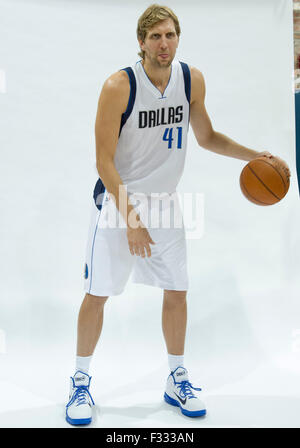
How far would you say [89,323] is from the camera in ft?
8.76

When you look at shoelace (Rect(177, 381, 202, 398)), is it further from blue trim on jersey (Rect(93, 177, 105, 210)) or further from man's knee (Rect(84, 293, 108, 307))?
blue trim on jersey (Rect(93, 177, 105, 210))

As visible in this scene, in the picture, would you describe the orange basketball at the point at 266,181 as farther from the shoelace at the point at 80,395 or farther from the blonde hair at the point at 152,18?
the shoelace at the point at 80,395

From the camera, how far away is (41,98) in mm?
3908

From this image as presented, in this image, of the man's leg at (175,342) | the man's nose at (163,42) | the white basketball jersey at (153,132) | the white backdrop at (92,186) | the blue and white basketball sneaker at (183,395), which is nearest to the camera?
the man's nose at (163,42)

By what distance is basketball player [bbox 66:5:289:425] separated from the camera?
243 cm

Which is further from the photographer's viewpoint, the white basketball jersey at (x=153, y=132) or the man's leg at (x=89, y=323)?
the man's leg at (x=89, y=323)

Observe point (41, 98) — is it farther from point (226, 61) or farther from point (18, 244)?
point (226, 61)

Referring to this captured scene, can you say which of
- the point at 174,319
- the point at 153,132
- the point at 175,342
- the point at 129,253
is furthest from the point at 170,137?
the point at 175,342

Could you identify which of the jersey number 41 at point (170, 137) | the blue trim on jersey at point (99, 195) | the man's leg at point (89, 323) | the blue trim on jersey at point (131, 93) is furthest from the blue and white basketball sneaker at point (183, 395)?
the blue trim on jersey at point (131, 93)

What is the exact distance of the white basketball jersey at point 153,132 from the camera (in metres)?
2.50

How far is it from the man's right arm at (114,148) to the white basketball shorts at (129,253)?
17cm

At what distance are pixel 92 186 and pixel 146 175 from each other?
131 cm

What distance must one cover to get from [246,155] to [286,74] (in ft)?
4.95

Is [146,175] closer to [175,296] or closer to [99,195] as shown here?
[99,195]
